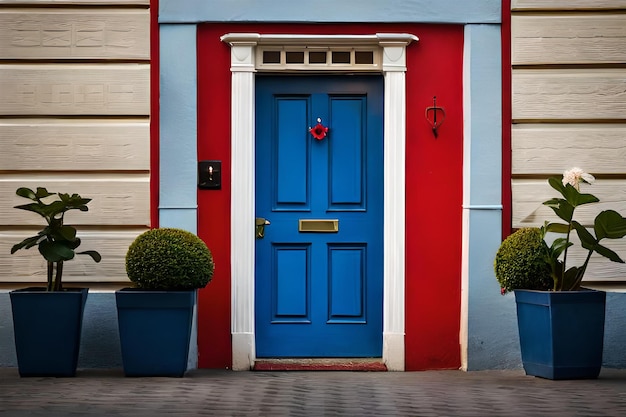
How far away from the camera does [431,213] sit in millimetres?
9531

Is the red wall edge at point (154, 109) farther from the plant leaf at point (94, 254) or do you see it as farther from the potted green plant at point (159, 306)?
the potted green plant at point (159, 306)

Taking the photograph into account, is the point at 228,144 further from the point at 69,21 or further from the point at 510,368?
the point at 510,368

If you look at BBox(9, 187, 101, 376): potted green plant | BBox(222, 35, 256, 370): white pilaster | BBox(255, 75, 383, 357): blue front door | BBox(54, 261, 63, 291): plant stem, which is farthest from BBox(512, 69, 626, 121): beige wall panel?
BBox(54, 261, 63, 291): plant stem

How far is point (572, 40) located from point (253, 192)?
10.6ft

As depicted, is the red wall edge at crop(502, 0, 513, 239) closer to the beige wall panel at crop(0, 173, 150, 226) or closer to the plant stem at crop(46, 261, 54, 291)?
the beige wall panel at crop(0, 173, 150, 226)

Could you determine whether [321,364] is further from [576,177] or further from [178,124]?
[576,177]

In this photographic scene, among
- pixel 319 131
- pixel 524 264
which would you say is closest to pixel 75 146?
pixel 319 131

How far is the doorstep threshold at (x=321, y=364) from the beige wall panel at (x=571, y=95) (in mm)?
2630

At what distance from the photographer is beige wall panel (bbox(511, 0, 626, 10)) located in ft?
30.9

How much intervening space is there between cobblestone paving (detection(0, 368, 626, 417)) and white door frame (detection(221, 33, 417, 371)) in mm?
465

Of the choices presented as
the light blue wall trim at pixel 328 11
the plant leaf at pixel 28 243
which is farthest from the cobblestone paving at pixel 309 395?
the light blue wall trim at pixel 328 11

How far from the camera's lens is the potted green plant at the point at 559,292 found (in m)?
8.38

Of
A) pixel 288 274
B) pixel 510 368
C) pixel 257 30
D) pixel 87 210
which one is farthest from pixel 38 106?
pixel 510 368

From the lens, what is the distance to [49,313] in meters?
8.66
